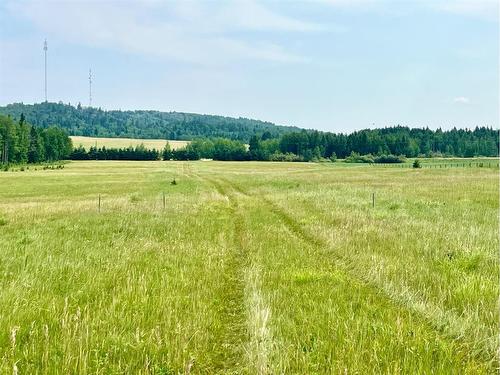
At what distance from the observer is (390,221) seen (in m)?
18.2

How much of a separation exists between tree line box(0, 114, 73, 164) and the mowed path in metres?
123

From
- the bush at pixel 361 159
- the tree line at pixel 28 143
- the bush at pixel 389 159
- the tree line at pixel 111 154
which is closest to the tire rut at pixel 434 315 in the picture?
the tree line at pixel 28 143

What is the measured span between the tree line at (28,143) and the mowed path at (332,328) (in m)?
123

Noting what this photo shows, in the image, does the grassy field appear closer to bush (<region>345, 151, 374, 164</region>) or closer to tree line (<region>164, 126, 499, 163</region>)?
bush (<region>345, 151, 374, 164</region>)

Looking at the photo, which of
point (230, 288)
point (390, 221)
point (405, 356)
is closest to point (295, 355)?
point (405, 356)

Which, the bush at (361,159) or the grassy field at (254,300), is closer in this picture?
the grassy field at (254,300)

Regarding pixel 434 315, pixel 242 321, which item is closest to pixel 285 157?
pixel 434 315

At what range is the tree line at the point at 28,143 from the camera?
11494 centimetres

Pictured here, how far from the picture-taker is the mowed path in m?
5.84

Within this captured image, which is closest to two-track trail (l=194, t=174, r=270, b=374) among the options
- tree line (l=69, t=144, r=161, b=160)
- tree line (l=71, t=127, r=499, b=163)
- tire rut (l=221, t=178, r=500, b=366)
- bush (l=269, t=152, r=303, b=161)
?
tire rut (l=221, t=178, r=500, b=366)

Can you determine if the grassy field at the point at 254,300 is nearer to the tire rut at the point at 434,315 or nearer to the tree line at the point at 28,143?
the tire rut at the point at 434,315

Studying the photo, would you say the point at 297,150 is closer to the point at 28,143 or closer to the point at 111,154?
the point at 111,154

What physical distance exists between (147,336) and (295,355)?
7.93 ft

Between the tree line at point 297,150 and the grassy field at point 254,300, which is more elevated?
the tree line at point 297,150
